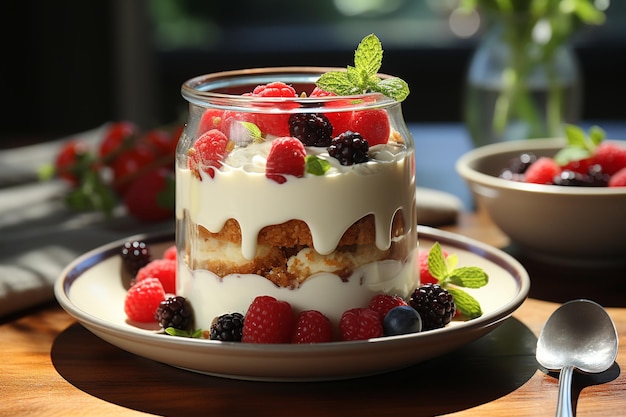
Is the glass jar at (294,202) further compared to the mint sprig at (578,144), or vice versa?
the mint sprig at (578,144)

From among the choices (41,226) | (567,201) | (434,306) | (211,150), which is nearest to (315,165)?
(211,150)

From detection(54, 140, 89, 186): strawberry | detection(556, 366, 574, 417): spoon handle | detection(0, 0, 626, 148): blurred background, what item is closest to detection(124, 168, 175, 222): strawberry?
detection(54, 140, 89, 186): strawberry

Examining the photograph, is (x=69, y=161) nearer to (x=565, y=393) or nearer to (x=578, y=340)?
(x=578, y=340)

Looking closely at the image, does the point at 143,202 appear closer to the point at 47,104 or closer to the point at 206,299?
the point at 206,299

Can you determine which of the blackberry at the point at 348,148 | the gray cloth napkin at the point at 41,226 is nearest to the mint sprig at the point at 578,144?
the gray cloth napkin at the point at 41,226

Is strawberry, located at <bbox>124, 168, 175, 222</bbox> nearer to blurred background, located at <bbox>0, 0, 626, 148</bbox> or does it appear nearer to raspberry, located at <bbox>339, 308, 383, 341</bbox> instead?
raspberry, located at <bbox>339, 308, 383, 341</bbox>

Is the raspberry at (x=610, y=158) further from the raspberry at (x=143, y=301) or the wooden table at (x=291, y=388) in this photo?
the raspberry at (x=143, y=301)

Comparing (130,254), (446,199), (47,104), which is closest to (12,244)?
(130,254)
